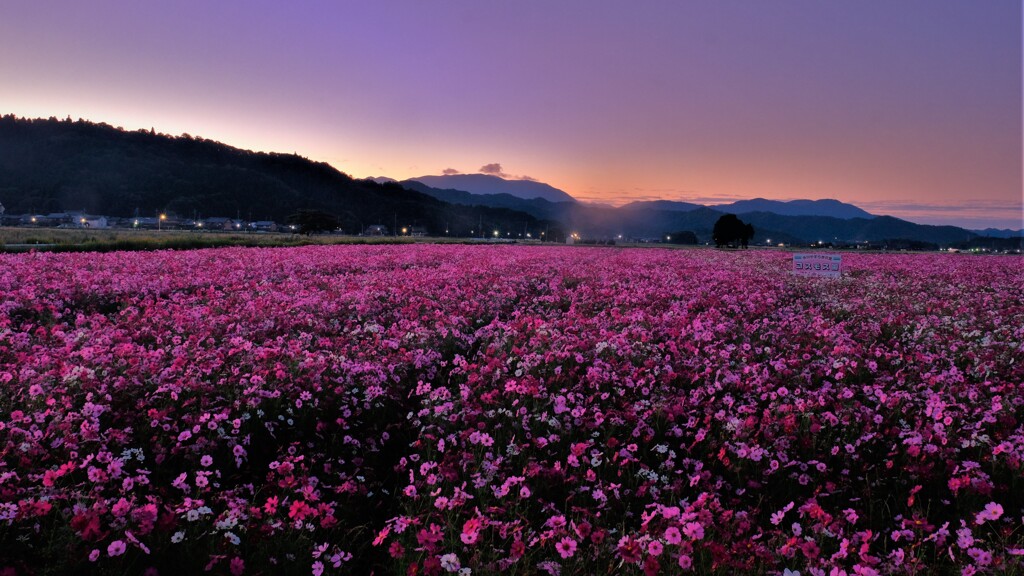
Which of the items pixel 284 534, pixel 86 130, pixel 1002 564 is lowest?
pixel 284 534

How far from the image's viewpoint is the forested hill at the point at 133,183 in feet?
515

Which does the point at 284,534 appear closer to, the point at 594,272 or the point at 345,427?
the point at 345,427

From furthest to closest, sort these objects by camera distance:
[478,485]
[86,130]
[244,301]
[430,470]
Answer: [86,130] → [244,301] → [430,470] → [478,485]

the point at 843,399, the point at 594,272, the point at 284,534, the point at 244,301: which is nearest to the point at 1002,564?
the point at 843,399

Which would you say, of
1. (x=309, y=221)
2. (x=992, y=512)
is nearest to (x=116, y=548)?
(x=992, y=512)

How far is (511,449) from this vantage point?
478 centimetres

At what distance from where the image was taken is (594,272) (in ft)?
65.6

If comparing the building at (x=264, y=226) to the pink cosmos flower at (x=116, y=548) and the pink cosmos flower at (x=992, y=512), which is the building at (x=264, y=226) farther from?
the pink cosmos flower at (x=992, y=512)

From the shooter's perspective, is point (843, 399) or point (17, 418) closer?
point (17, 418)

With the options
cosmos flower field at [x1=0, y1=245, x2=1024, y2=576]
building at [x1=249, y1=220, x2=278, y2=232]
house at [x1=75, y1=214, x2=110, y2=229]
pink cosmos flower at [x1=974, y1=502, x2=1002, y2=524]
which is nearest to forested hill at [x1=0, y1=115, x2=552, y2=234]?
building at [x1=249, y1=220, x2=278, y2=232]

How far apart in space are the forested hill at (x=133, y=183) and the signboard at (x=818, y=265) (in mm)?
157220

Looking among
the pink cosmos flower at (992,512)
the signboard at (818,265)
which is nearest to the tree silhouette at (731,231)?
the signboard at (818,265)

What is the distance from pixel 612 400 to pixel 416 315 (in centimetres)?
504

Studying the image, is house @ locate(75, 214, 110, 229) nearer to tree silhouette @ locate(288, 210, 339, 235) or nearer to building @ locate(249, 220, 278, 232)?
building @ locate(249, 220, 278, 232)
